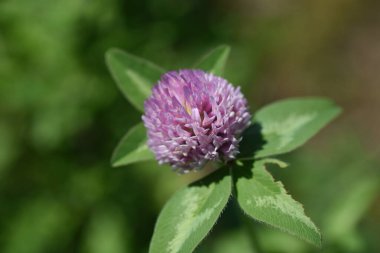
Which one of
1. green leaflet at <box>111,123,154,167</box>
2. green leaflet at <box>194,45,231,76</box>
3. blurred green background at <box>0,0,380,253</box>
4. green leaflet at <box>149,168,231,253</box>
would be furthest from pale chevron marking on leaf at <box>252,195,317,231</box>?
blurred green background at <box>0,0,380,253</box>

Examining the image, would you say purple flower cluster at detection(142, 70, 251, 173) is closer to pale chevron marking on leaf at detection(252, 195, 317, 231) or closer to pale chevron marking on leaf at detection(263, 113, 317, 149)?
pale chevron marking on leaf at detection(252, 195, 317, 231)

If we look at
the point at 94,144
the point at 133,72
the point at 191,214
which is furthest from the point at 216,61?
the point at 94,144

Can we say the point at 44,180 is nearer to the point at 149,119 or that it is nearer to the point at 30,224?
the point at 30,224

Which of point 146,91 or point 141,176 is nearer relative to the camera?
point 146,91

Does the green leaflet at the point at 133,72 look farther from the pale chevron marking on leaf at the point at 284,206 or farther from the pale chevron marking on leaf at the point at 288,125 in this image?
→ the pale chevron marking on leaf at the point at 284,206

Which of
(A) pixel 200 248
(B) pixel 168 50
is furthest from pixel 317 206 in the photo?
(B) pixel 168 50

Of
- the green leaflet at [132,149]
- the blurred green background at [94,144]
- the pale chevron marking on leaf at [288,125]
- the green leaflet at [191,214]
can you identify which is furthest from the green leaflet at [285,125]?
the blurred green background at [94,144]
